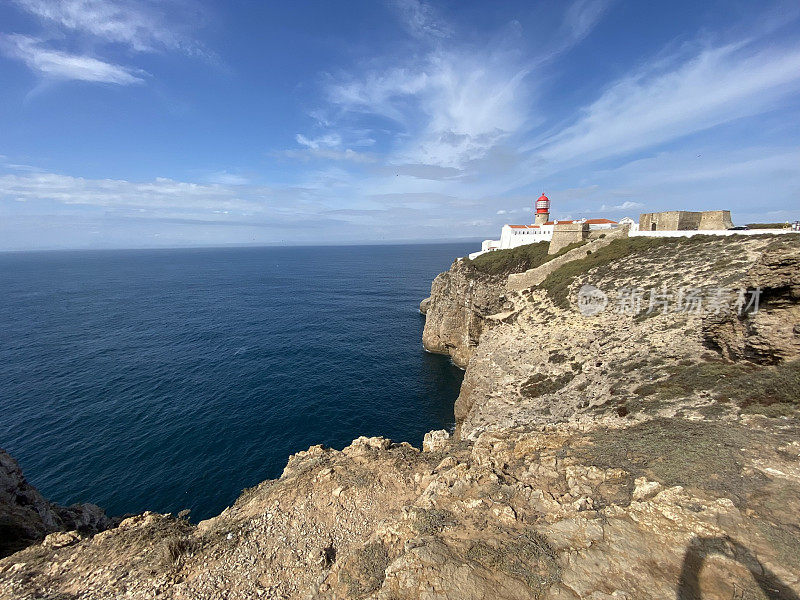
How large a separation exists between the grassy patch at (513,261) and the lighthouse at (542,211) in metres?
13.8

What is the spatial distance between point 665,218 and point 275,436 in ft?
175

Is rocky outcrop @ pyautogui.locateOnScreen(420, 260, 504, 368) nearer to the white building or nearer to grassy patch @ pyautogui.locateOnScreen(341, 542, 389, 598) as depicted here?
the white building

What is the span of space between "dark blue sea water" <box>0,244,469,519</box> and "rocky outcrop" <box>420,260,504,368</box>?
3973mm

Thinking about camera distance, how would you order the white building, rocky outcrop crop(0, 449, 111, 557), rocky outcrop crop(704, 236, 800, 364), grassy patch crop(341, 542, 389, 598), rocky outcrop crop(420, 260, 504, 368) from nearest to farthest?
grassy patch crop(341, 542, 389, 598) → rocky outcrop crop(0, 449, 111, 557) → rocky outcrop crop(704, 236, 800, 364) → rocky outcrop crop(420, 260, 504, 368) → the white building

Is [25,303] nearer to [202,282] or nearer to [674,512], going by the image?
[202,282]

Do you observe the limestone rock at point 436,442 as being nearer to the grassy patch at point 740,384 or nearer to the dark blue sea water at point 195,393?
the grassy patch at point 740,384

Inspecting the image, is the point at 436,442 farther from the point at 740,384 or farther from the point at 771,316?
the point at 771,316

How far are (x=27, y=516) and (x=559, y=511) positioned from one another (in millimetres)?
24316

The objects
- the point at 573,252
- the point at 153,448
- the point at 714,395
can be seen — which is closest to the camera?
the point at 714,395

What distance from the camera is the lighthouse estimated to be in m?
77.1

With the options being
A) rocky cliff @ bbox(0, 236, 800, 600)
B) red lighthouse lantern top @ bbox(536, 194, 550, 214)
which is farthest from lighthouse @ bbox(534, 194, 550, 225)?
rocky cliff @ bbox(0, 236, 800, 600)

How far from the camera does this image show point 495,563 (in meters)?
8.52

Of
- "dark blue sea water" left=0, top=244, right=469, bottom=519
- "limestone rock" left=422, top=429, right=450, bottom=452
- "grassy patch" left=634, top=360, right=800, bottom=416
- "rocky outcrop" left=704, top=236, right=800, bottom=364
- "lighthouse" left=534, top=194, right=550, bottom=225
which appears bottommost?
"dark blue sea water" left=0, top=244, right=469, bottom=519

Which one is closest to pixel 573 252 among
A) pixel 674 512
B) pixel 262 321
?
pixel 674 512
